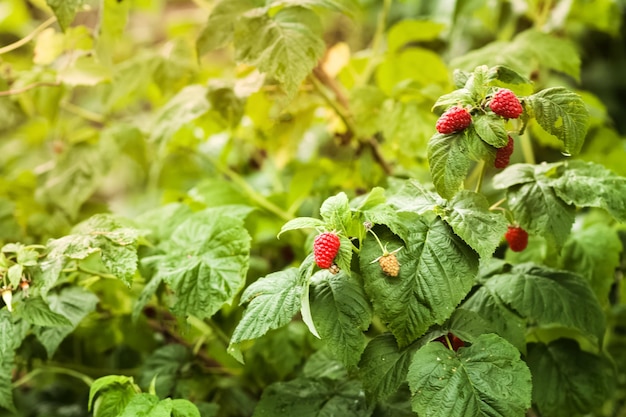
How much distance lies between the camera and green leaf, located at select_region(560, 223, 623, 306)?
106cm

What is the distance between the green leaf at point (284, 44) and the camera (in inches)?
40.3

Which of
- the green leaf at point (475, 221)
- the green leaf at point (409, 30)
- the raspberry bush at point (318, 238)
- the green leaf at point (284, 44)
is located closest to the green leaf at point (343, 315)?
the raspberry bush at point (318, 238)

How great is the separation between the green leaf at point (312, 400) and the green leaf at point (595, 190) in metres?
0.46

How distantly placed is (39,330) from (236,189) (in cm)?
54

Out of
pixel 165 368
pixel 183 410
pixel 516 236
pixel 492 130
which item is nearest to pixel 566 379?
pixel 516 236

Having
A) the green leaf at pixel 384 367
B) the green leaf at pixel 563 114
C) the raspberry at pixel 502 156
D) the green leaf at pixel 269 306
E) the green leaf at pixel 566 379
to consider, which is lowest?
the green leaf at pixel 566 379

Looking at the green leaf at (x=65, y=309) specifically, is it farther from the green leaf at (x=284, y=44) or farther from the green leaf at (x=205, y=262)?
the green leaf at (x=284, y=44)

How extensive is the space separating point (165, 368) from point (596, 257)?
860 mm

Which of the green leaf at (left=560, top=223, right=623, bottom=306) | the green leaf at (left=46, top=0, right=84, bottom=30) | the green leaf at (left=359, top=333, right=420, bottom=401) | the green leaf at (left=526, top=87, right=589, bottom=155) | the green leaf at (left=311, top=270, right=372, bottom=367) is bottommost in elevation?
the green leaf at (left=560, top=223, right=623, bottom=306)

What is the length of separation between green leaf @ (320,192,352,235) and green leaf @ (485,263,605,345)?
33 cm

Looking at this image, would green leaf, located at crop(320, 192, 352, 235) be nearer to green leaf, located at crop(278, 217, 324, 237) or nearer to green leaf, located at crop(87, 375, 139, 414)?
green leaf, located at crop(278, 217, 324, 237)

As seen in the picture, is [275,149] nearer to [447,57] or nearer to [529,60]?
[529,60]

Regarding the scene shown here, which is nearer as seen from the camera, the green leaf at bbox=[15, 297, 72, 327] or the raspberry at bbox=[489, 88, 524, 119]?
the raspberry at bbox=[489, 88, 524, 119]

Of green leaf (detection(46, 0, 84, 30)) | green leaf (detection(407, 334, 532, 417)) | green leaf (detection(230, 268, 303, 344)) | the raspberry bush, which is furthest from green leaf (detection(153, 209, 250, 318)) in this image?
green leaf (detection(46, 0, 84, 30))
